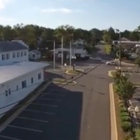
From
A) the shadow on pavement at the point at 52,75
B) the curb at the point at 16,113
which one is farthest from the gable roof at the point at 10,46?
the curb at the point at 16,113

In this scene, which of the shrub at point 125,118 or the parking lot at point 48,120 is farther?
the shrub at point 125,118

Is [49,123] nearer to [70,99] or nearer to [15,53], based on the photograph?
[70,99]

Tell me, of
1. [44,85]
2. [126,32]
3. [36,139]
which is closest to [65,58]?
[44,85]

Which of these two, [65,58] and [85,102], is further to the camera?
[65,58]

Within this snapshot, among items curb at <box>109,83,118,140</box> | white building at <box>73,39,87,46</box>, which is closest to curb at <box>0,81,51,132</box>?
curb at <box>109,83,118,140</box>

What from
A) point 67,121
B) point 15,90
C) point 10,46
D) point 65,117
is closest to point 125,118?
point 67,121

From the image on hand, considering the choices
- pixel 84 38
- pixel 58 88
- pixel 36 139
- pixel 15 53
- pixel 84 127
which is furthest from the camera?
pixel 84 38

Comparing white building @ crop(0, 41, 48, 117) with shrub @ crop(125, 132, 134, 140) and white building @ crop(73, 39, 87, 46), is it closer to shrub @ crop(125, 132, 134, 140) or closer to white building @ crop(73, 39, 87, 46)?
shrub @ crop(125, 132, 134, 140)

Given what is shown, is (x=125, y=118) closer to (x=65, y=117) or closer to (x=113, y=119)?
(x=113, y=119)

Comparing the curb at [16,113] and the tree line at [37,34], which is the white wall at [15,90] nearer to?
the curb at [16,113]
